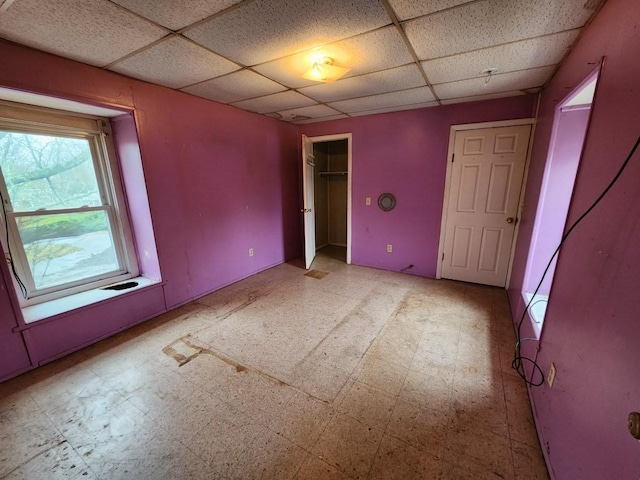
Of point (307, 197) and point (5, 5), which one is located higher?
point (5, 5)

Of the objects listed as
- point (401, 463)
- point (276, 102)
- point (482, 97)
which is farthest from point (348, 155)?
point (401, 463)

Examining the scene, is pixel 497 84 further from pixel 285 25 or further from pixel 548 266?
pixel 285 25

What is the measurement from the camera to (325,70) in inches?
72.8

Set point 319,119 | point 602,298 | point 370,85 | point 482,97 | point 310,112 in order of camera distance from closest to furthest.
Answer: point 602,298, point 370,85, point 482,97, point 310,112, point 319,119

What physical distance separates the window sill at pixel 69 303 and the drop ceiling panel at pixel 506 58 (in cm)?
336

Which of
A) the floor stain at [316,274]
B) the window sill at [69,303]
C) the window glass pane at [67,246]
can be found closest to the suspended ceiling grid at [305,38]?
the window glass pane at [67,246]

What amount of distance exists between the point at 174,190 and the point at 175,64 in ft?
3.90

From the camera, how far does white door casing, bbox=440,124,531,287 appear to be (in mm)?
3002

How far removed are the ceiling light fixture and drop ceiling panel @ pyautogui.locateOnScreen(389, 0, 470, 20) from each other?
1.70 ft

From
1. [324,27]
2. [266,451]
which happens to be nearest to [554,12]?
[324,27]

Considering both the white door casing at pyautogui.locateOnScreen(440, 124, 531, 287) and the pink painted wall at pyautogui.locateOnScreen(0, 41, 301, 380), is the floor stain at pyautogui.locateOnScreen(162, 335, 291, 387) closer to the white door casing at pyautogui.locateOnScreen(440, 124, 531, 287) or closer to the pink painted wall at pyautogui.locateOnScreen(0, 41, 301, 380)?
the pink painted wall at pyautogui.locateOnScreen(0, 41, 301, 380)

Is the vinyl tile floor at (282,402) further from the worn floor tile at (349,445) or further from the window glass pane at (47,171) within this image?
the window glass pane at (47,171)

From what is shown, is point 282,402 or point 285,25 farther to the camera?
point 282,402

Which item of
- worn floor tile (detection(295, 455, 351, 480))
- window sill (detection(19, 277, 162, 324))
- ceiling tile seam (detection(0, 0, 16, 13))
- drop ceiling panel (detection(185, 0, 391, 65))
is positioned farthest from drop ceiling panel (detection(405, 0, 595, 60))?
window sill (detection(19, 277, 162, 324))
